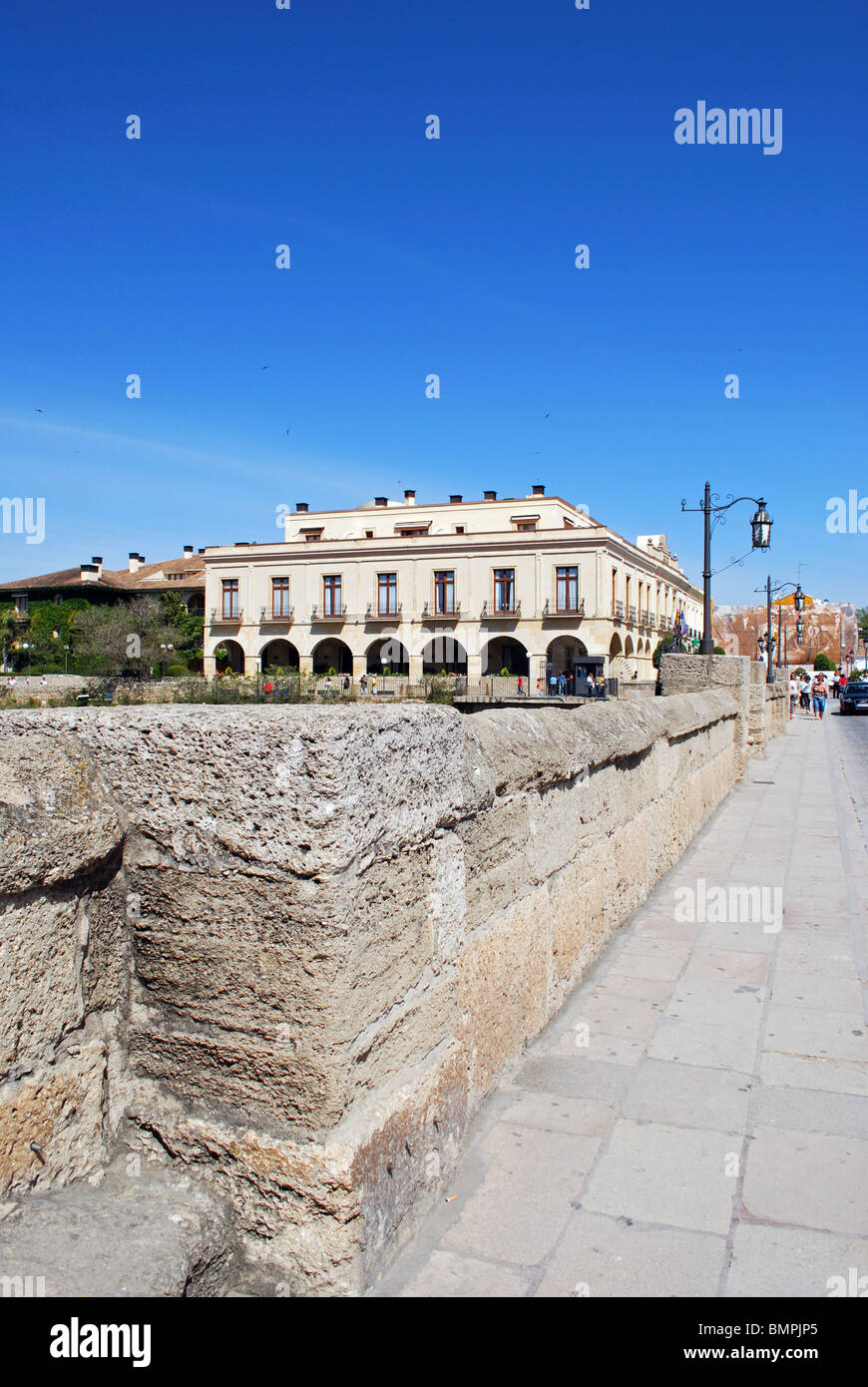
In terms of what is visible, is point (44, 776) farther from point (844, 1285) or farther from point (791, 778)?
point (791, 778)

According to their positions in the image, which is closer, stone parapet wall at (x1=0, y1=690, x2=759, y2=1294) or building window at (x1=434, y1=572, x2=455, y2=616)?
stone parapet wall at (x1=0, y1=690, x2=759, y2=1294)

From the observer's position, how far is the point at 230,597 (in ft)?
178

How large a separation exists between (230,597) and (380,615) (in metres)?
9.55

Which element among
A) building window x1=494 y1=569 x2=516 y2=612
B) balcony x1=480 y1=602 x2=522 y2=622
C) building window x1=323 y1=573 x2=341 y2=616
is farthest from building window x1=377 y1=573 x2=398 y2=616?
building window x1=494 y1=569 x2=516 y2=612

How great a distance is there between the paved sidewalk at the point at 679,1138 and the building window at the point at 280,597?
4913cm

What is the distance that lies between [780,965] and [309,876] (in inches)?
128

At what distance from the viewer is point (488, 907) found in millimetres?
2850

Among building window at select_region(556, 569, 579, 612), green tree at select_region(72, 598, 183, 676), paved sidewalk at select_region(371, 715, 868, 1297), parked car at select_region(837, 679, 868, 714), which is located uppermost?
building window at select_region(556, 569, 579, 612)

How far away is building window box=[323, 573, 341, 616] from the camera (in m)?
51.8

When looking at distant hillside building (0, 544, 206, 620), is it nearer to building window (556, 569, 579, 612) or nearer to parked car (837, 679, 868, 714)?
building window (556, 569, 579, 612)

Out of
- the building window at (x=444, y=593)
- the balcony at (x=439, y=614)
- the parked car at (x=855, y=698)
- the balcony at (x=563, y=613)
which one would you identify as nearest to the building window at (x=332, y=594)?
the balcony at (x=439, y=614)

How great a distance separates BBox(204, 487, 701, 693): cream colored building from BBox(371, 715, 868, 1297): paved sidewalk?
4252 cm

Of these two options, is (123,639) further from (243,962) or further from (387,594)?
(243,962)
